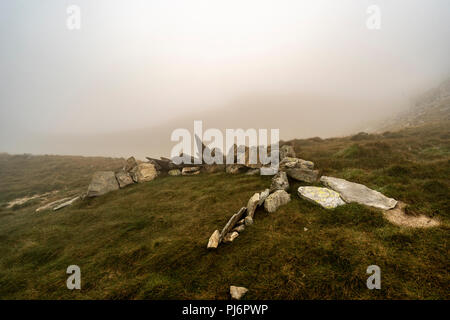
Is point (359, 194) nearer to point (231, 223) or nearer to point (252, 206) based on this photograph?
point (252, 206)

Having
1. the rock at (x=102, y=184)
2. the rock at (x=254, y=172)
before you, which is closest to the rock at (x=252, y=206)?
the rock at (x=254, y=172)

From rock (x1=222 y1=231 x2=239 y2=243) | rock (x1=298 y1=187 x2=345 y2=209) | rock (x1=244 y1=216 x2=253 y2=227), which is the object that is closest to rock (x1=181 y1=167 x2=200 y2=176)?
rock (x1=244 y1=216 x2=253 y2=227)

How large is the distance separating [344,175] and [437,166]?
16.8 ft

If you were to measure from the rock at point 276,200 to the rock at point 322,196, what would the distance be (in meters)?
0.84

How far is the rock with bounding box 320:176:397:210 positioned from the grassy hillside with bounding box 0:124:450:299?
653mm

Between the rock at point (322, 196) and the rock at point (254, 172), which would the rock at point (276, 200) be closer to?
the rock at point (322, 196)

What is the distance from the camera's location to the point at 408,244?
4.69 m

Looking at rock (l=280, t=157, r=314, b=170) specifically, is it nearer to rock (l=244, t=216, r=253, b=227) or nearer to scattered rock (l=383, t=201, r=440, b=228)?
scattered rock (l=383, t=201, r=440, b=228)

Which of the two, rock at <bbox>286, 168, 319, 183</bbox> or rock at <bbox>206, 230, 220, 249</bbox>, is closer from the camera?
rock at <bbox>206, 230, 220, 249</bbox>

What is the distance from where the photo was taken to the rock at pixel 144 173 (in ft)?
50.5

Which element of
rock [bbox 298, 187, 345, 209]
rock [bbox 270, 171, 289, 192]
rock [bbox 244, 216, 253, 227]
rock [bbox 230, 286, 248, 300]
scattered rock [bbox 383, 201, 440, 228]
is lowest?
rock [bbox 230, 286, 248, 300]

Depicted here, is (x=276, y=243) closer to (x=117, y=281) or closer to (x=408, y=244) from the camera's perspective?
(x=408, y=244)

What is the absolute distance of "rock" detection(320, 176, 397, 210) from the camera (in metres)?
6.85

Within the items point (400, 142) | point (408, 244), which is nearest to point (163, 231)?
point (408, 244)
